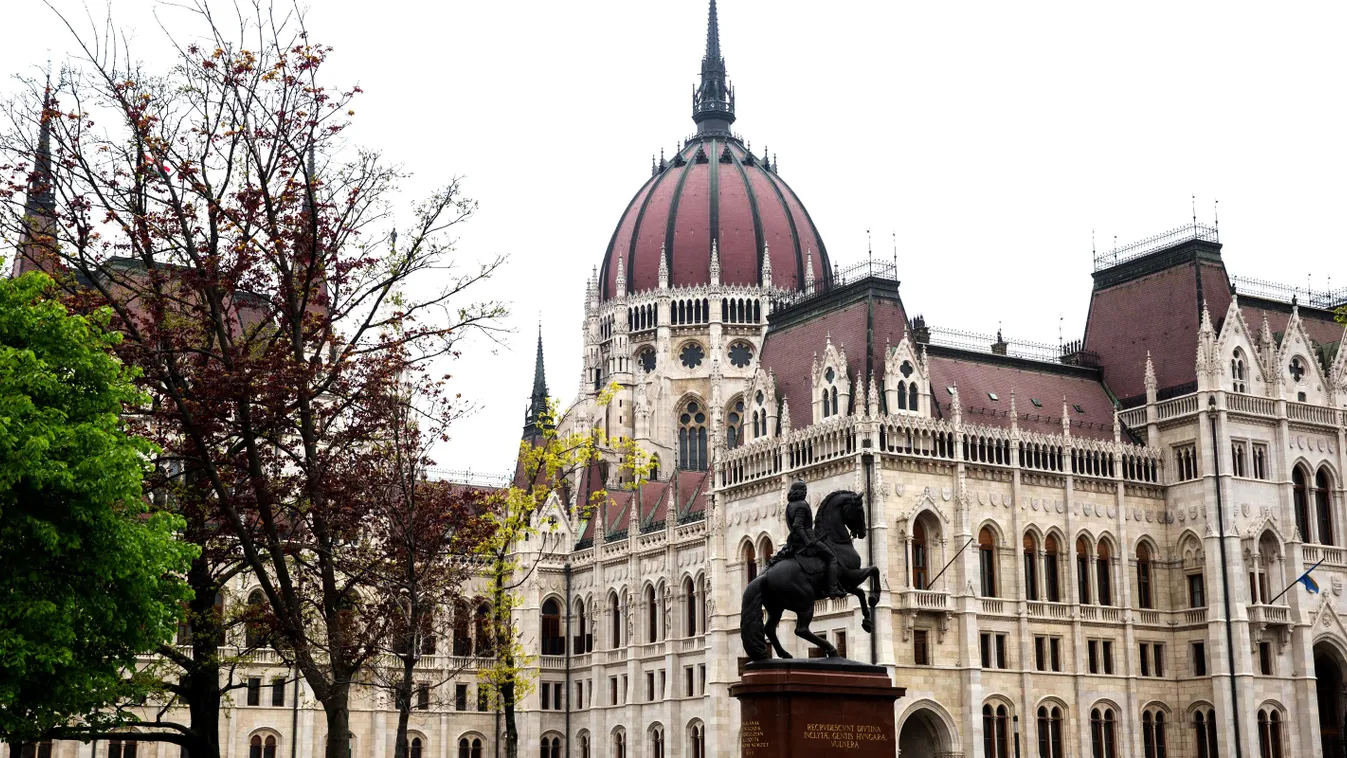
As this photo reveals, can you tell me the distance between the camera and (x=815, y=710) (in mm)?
29125

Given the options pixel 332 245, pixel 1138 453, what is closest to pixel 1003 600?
pixel 1138 453

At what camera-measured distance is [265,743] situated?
3110 inches

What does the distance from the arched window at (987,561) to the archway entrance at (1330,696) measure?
48.6ft

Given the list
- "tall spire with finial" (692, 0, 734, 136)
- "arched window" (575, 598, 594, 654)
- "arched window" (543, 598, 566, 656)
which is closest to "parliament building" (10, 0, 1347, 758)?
"arched window" (575, 598, 594, 654)

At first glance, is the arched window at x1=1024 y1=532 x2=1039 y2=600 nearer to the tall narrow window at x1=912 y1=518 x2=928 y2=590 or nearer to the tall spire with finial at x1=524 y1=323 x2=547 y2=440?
the tall narrow window at x1=912 y1=518 x2=928 y2=590

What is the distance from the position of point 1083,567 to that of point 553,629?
3083cm

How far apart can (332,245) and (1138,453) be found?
1823 inches

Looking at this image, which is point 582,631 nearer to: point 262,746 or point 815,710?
point 262,746

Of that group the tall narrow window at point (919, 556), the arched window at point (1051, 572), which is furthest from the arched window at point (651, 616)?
the arched window at point (1051, 572)

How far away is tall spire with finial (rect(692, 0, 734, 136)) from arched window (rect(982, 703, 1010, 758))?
54186mm

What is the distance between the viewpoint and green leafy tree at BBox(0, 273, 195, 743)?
30312 mm

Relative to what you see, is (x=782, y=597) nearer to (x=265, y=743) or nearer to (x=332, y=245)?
(x=332, y=245)

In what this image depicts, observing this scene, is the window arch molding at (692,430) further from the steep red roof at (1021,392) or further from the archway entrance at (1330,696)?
the archway entrance at (1330,696)

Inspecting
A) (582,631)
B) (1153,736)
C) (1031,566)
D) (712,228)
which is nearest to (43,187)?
(1031,566)
